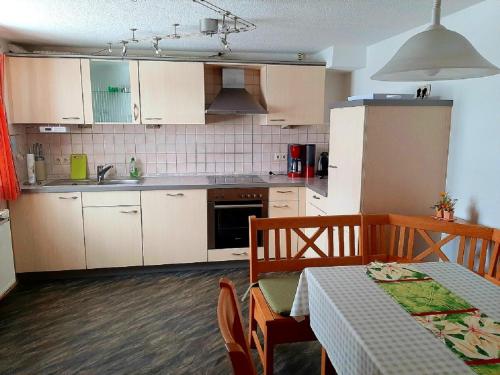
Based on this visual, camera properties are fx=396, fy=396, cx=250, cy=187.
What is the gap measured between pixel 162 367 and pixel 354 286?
1.37 m

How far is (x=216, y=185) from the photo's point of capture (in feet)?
12.0

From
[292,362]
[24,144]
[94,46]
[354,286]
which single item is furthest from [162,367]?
[94,46]

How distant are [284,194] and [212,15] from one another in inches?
70.6

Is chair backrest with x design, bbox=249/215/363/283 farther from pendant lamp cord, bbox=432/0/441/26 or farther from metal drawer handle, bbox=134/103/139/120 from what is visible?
metal drawer handle, bbox=134/103/139/120

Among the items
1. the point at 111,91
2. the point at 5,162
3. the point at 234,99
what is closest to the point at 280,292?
the point at 234,99

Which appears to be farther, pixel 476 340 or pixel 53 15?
pixel 53 15

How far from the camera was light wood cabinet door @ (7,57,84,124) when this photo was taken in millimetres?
3461

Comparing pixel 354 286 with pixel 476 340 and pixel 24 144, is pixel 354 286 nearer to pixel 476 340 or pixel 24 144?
pixel 476 340

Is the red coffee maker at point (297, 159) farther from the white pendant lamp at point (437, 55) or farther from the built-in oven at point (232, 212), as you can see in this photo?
the white pendant lamp at point (437, 55)

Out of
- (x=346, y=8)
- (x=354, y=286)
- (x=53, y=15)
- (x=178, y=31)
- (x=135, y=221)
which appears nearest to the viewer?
(x=354, y=286)

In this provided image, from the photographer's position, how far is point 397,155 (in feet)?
8.66

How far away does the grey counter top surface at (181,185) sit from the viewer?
3438mm

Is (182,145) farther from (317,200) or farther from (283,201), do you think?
(317,200)

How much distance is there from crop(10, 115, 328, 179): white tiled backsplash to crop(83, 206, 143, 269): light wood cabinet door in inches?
25.1
